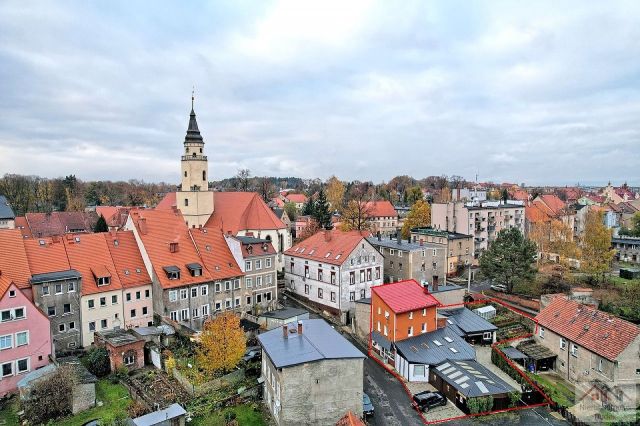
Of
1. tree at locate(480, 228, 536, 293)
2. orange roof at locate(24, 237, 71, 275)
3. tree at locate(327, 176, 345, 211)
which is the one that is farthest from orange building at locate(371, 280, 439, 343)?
tree at locate(327, 176, 345, 211)

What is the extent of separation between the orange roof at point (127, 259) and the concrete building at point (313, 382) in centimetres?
1833

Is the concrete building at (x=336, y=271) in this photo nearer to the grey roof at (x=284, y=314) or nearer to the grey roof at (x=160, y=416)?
the grey roof at (x=284, y=314)

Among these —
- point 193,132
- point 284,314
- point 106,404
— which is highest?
point 193,132

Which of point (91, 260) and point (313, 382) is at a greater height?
point (91, 260)

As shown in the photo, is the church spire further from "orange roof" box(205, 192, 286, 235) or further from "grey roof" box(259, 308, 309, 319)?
"grey roof" box(259, 308, 309, 319)

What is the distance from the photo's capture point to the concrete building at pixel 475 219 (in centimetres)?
7394

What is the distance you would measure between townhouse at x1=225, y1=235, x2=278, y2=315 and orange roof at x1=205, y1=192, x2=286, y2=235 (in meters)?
12.7

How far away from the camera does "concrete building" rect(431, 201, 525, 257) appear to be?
7394 cm

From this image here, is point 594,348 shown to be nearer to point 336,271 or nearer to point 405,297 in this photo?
point 405,297

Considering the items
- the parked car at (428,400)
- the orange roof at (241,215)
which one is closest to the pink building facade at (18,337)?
the parked car at (428,400)

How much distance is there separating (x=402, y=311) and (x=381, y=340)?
3757mm

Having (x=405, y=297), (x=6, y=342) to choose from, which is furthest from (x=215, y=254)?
(x=405, y=297)

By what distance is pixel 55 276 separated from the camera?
119ft

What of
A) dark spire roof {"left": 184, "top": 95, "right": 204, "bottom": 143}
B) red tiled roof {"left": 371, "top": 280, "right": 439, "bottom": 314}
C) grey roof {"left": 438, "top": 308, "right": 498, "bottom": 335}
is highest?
dark spire roof {"left": 184, "top": 95, "right": 204, "bottom": 143}
